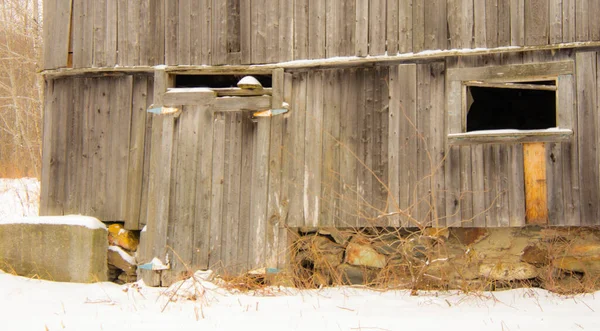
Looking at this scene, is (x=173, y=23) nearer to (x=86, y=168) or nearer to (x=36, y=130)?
(x=86, y=168)

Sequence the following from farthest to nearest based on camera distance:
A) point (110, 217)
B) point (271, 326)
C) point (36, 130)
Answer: point (36, 130)
point (110, 217)
point (271, 326)

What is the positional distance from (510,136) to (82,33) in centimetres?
596

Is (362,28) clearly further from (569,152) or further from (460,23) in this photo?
(569,152)

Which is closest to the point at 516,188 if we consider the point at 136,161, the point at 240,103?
the point at 240,103

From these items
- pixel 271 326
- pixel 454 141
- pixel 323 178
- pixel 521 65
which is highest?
pixel 521 65

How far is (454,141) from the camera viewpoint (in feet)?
20.7

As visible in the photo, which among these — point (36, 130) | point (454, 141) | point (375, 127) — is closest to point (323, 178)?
point (375, 127)

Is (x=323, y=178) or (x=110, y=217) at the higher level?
(x=323, y=178)

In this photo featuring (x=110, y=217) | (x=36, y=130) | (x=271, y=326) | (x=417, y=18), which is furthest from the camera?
(x=36, y=130)

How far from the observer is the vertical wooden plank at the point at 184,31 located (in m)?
7.15

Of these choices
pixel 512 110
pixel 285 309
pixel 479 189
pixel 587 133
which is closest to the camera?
pixel 285 309

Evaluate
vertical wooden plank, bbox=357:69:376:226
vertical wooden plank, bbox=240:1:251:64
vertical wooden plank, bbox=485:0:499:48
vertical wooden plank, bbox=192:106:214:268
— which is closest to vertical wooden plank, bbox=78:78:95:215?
vertical wooden plank, bbox=192:106:214:268

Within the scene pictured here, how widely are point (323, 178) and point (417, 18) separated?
2.33 m

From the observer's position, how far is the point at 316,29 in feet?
22.5
